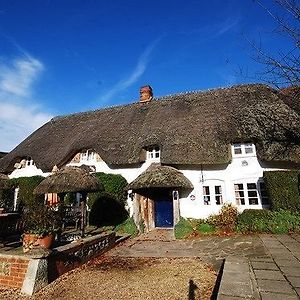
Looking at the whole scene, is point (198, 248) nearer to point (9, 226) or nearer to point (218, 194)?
point (218, 194)

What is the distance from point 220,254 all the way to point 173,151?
6428mm

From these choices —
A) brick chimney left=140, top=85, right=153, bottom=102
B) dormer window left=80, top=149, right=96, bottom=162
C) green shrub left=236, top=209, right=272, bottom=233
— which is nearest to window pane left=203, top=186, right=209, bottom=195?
green shrub left=236, top=209, right=272, bottom=233

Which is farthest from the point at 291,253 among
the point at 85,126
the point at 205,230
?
the point at 85,126

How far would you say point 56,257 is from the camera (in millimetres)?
6484

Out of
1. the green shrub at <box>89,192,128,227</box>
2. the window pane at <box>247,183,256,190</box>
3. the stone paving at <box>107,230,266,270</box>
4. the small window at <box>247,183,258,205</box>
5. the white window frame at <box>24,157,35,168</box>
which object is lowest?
the stone paving at <box>107,230,266,270</box>

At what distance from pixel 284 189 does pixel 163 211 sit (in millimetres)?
6634

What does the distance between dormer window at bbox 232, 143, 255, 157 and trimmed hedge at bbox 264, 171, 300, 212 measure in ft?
6.27

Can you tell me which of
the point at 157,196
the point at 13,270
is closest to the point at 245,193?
the point at 157,196

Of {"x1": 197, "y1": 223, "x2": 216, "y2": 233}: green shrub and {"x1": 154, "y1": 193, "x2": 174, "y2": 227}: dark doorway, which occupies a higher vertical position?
{"x1": 154, "y1": 193, "x2": 174, "y2": 227}: dark doorway

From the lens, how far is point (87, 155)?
17.1 m

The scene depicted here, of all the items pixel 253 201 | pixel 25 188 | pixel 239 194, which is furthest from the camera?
pixel 25 188

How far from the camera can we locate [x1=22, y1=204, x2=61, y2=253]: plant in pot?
6617mm

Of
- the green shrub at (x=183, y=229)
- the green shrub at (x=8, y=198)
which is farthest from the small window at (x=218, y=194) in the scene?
the green shrub at (x=8, y=198)

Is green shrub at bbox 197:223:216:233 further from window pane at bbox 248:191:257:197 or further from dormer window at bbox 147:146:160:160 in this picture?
dormer window at bbox 147:146:160:160
